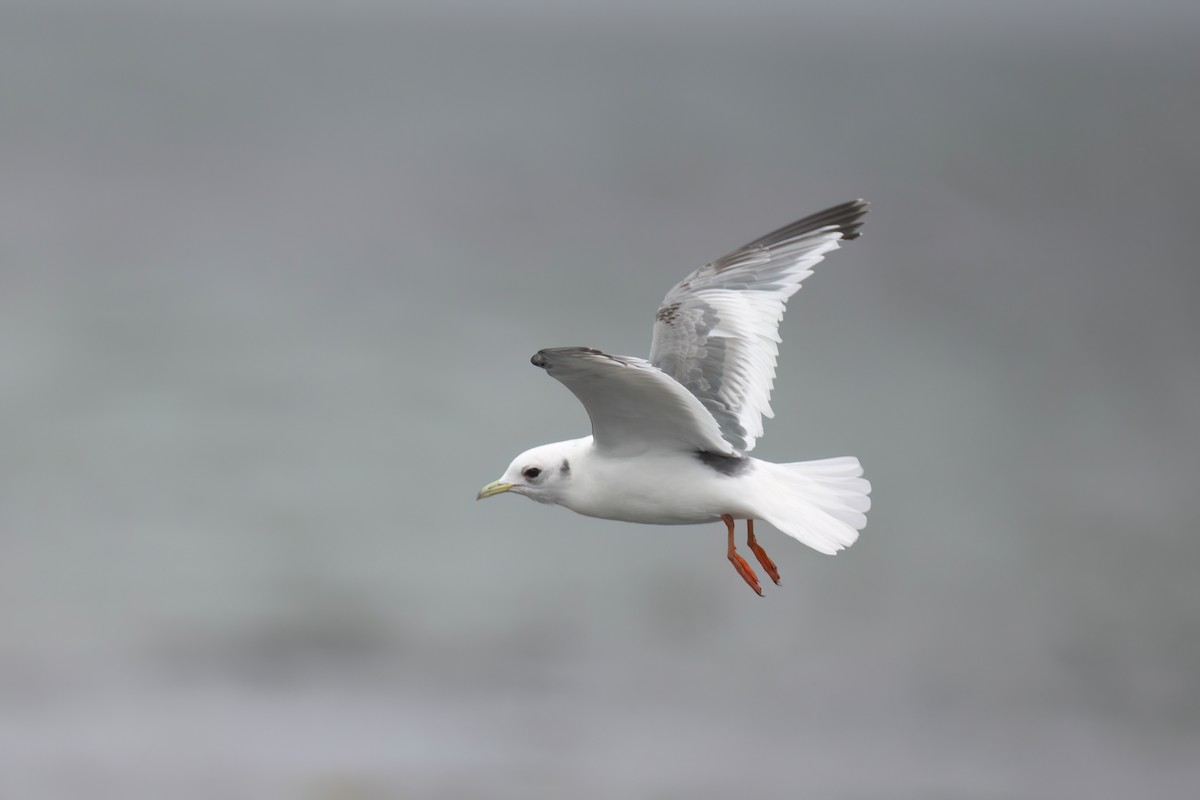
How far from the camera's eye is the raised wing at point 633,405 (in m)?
4.05

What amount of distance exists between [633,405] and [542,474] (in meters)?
0.42

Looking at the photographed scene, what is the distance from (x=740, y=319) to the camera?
5.13m

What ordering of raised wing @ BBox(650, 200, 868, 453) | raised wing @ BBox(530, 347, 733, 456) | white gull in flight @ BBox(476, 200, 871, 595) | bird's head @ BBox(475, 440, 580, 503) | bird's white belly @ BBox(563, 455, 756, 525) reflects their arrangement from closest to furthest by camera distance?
raised wing @ BBox(530, 347, 733, 456), white gull in flight @ BBox(476, 200, 871, 595), bird's white belly @ BBox(563, 455, 756, 525), bird's head @ BBox(475, 440, 580, 503), raised wing @ BBox(650, 200, 868, 453)

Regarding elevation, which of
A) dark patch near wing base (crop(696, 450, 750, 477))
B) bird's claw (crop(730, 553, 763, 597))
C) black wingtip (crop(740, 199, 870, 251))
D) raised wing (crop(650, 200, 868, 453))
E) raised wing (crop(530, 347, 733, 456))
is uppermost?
black wingtip (crop(740, 199, 870, 251))

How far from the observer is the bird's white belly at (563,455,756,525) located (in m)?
4.46

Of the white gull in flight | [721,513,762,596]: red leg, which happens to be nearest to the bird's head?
the white gull in flight

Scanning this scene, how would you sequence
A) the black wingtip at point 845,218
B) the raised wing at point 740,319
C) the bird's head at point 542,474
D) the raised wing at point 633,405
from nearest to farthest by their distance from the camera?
1. the raised wing at point 633,405
2. the bird's head at point 542,474
3. the raised wing at point 740,319
4. the black wingtip at point 845,218

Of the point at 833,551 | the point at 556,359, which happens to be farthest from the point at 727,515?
the point at 556,359

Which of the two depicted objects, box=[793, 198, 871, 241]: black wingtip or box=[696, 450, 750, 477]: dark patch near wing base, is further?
box=[793, 198, 871, 241]: black wingtip

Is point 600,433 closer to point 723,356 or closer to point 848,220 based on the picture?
point 723,356

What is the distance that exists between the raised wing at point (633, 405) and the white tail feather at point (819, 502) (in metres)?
0.22

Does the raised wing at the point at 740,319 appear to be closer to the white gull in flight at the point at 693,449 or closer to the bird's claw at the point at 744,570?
the white gull in flight at the point at 693,449

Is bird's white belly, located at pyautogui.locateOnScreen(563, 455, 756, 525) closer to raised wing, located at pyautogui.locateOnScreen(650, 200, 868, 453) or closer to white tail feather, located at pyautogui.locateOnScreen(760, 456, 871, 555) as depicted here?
white tail feather, located at pyautogui.locateOnScreen(760, 456, 871, 555)

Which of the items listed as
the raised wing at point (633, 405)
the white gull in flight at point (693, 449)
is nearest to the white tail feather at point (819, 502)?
the white gull in flight at point (693, 449)
